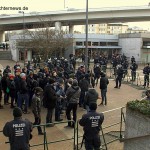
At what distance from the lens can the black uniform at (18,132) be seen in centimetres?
633

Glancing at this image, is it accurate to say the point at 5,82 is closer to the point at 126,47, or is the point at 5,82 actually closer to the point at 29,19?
the point at 126,47

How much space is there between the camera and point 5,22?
56188mm

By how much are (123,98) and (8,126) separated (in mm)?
11395

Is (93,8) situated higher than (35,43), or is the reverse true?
(93,8)

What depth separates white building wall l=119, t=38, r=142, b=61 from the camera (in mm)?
42569

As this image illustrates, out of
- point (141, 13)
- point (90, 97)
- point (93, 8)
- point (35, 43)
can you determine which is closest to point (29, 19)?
point (93, 8)

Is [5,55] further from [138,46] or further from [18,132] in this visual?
[18,132]

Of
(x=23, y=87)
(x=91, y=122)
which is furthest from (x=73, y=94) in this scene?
(x=91, y=122)

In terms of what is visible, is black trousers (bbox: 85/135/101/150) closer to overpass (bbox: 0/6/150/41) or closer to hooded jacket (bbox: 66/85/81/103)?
hooded jacket (bbox: 66/85/81/103)

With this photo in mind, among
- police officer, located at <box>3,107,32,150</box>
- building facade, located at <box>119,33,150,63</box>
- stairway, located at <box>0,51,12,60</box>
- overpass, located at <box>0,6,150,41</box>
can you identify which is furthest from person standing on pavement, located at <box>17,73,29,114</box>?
overpass, located at <box>0,6,150,41</box>

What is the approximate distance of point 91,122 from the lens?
727cm

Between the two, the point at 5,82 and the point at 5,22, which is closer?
the point at 5,82

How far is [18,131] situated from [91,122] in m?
1.83

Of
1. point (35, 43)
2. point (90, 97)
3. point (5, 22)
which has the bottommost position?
point (90, 97)
